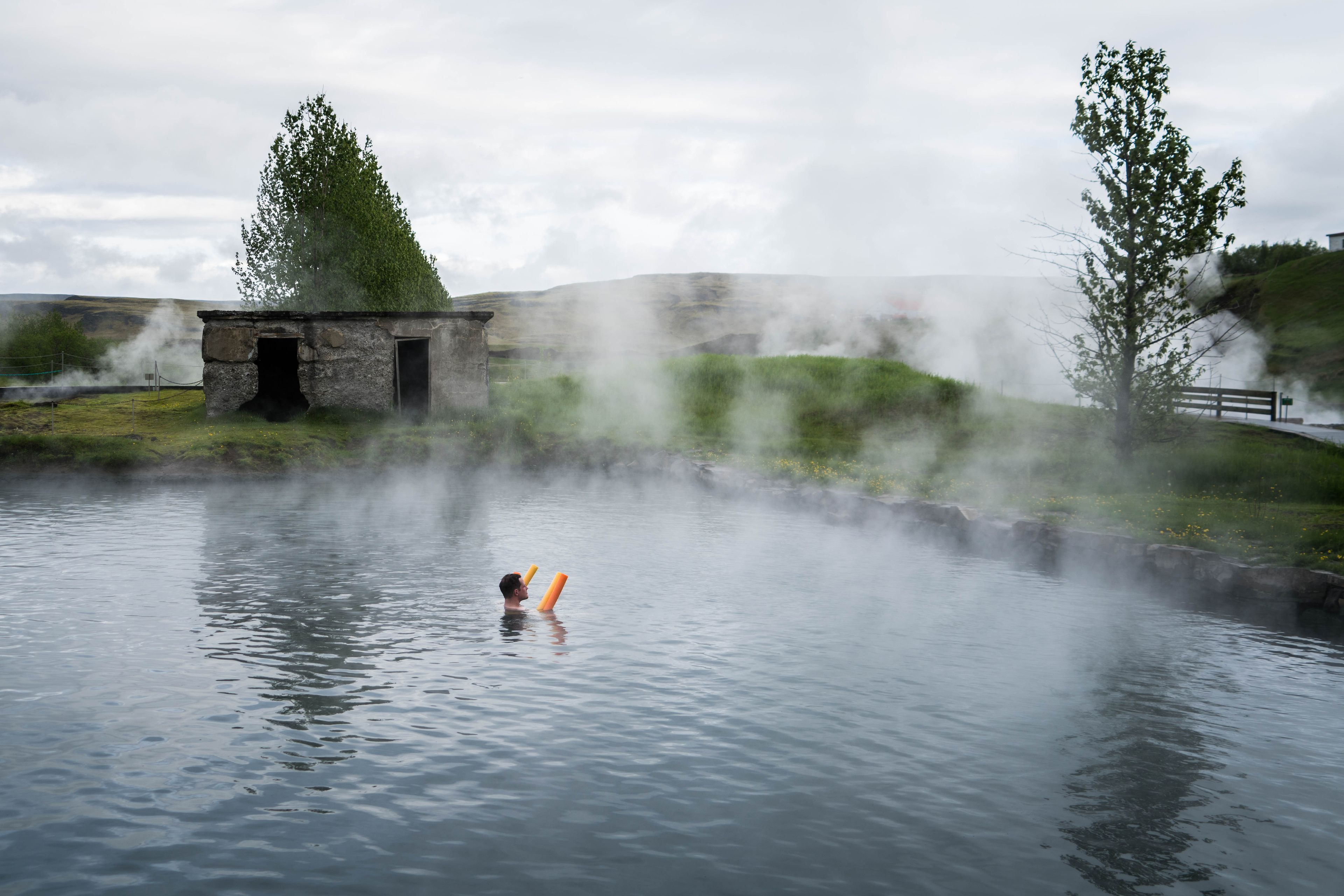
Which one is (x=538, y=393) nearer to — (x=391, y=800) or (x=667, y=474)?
(x=667, y=474)

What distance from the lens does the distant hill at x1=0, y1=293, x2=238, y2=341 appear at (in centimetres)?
12094

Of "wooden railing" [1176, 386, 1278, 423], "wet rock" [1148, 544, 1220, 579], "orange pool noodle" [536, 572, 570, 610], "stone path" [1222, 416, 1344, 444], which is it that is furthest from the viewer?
"wooden railing" [1176, 386, 1278, 423]

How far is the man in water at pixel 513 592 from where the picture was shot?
1185 centimetres

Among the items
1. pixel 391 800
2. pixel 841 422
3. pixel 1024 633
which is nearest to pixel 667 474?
pixel 841 422

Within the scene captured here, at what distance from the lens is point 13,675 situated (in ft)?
30.0

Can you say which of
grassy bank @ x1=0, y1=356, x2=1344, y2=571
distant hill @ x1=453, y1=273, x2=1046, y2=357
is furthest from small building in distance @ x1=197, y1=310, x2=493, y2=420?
distant hill @ x1=453, y1=273, x2=1046, y2=357

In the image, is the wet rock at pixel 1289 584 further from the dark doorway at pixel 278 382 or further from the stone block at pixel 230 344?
the stone block at pixel 230 344

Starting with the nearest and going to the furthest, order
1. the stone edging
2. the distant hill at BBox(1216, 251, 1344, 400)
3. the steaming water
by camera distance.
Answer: the steaming water, the stone edging, the distant hill at BBox(1216, 251, 1344, 400)

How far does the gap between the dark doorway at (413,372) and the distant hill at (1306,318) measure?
1410 inches

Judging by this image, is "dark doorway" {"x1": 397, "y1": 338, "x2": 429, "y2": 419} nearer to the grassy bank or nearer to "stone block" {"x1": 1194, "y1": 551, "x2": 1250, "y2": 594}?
the grassy bank

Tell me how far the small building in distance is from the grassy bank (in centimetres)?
78

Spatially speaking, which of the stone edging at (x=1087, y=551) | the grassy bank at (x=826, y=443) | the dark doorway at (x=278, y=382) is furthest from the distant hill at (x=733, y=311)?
the stone edging at (x=1087, y=551)

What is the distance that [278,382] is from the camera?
32594 millimetres

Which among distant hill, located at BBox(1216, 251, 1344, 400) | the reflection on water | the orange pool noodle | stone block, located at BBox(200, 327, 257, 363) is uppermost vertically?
distant hill, located at BBox(1216, 251, 1344, 400)
